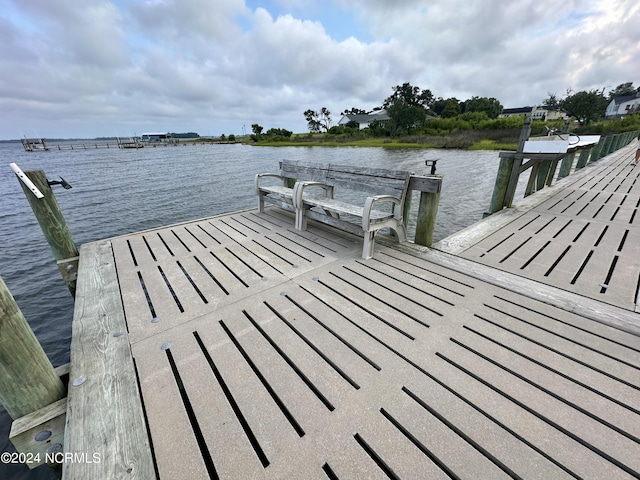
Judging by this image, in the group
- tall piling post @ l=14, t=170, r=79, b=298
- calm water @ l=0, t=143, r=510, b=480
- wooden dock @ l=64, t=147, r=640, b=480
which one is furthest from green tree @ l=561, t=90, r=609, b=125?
tall piling post @ l=14, t=170, r=79, b=298

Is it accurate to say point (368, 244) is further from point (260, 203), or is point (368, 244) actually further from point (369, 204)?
point (260, 203)

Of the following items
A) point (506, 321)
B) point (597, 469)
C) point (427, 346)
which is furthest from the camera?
point (506, 321)

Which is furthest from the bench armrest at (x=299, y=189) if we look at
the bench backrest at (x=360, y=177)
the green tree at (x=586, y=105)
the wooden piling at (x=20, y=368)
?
the green tree at (x=586, y=105)

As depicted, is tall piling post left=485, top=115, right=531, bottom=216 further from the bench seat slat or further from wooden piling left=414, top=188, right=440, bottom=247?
the bench seat slat

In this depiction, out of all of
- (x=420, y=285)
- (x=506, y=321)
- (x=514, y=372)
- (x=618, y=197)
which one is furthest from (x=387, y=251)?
(x=618, y=197)

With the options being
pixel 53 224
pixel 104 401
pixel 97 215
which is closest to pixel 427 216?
pixel 104 401

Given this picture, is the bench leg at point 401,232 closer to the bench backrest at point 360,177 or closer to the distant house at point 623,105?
the bench backrest at point 360,177

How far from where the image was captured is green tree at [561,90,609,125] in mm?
36219

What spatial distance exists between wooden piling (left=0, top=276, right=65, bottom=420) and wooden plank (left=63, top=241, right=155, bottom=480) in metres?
0.13

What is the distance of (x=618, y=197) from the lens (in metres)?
5.27

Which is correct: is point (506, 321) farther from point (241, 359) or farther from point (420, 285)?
point (241, 359)

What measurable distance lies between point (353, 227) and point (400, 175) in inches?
31.2

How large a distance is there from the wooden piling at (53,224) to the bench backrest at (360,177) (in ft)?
9.73

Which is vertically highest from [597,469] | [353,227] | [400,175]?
[400,175]
